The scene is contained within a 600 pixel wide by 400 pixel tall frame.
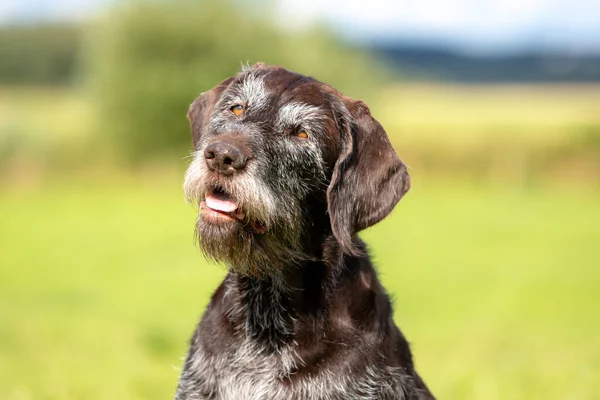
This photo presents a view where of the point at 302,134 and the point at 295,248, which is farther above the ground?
the point at 302,134

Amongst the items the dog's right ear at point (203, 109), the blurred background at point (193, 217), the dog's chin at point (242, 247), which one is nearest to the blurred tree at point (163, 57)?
the blurred background at point (193, 217)

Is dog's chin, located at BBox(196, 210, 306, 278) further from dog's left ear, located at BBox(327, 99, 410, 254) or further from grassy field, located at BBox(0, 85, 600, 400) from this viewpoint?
grassy field, located at BBox(0, 85, 600, 400)

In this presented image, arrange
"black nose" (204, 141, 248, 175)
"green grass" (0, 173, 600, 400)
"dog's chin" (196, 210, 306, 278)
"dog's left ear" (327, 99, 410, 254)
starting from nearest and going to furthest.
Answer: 1. "black nose" (204, 141, 248, 175)
2. "dog's chin" (196, 210, 306, 278)
3. "dog's left ear" (327, 99, 410, 254)
4. "green grass" (0, 173, 600, 400)

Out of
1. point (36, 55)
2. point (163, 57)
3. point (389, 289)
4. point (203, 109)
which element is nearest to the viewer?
point (203, 109)

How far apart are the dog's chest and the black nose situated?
105cm

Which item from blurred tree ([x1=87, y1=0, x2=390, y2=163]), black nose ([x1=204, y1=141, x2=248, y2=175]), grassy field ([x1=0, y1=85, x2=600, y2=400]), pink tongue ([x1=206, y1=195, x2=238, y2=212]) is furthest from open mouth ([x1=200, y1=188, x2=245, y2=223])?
blurred tree ([x1=87, y1=0, x2=390, y2=163])

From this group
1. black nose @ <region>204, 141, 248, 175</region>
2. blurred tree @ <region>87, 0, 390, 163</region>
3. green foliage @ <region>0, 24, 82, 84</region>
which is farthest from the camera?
green foliage @ <region>0, 24, 82, 84</region>

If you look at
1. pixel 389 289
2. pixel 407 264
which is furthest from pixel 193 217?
pixel 389 289

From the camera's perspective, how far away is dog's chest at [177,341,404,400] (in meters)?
4.41

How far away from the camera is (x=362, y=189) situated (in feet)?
14.7

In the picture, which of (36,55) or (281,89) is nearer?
(281,89)

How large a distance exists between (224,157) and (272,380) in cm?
125

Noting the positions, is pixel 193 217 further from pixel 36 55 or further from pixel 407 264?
pixel 36 55

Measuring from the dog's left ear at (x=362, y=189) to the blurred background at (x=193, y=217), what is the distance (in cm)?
180
